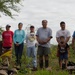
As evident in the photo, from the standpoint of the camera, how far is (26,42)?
568 inches

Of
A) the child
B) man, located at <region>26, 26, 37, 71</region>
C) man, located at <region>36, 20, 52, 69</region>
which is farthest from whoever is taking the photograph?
man, located at <region>26, 26, 37, 71</region>

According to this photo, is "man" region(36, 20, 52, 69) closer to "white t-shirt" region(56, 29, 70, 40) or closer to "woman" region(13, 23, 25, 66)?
"white t-shirt" region(56, 29, 70, 40)

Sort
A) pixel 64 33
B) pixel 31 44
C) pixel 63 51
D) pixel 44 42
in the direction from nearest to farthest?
pixel 44 42
pixel 64 33
pixel 63 51
pixel 31 44

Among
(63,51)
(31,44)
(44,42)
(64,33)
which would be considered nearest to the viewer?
(44,42)

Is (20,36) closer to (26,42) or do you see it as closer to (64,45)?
(26,42)

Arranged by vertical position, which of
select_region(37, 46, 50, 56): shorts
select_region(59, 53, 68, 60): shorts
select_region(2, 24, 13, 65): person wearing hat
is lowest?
select_region(59, 53, 68, 60): shorts

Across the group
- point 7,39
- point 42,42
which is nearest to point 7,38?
point 7,39

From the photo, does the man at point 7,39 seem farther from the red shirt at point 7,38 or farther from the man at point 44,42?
the man at point 44,42

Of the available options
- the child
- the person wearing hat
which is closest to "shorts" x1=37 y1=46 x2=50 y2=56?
the child

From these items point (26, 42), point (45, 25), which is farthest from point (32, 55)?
point (45, 25)

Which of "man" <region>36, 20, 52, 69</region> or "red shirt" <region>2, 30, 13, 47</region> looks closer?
"man" <region>36, 20, 52, 69</region>

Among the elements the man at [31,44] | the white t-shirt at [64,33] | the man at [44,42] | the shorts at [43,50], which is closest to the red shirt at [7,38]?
the man at [31,44]

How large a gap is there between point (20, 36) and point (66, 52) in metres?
1.88

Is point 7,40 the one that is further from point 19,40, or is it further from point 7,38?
point 19,40
